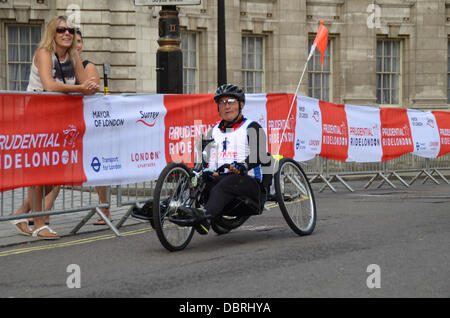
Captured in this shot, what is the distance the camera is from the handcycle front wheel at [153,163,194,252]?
6762 mm

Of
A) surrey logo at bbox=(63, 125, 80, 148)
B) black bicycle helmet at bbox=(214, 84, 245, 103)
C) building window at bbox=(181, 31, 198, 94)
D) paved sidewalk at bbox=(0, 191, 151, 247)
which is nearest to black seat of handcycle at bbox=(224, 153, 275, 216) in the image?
black bicycle helmet at bbox=(214, 84, 245, 103)

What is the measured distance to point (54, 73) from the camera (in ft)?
28.0

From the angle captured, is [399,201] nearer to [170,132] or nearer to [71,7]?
[170,132]

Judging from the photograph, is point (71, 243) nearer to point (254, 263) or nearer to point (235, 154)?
point (235, 154)

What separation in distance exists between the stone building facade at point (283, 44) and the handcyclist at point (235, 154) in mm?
13226

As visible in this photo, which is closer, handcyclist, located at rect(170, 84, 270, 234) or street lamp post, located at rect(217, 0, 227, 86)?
handcyclist, located at rect(170, 84, 270, 234)

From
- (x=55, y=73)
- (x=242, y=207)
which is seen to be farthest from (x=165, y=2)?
(x=242, y=207)

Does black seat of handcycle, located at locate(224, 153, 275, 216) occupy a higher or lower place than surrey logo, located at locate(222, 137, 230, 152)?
lower

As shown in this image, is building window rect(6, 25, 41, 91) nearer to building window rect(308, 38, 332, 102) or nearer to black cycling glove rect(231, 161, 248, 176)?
building window rect(308, 38, 332, 102)

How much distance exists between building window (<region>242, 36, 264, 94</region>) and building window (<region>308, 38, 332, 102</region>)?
5.55ft

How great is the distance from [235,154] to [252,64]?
16217 mm

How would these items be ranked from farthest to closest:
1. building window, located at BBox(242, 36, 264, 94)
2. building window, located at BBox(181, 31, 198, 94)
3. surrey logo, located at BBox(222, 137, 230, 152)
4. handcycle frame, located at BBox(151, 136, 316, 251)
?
1. building window, located at BBox(242, 36, 264, 94)
2. building window, located at BBox(181, 31, 198, 94)
3. surrey logo, located at BBox(222, 137, 230, 152)
4. handcycle frame, located at BBox(151, 136, 316, 251)

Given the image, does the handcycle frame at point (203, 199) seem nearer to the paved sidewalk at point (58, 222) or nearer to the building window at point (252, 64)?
the paved sidewalk at point (58, 222)

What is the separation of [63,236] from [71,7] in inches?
499
